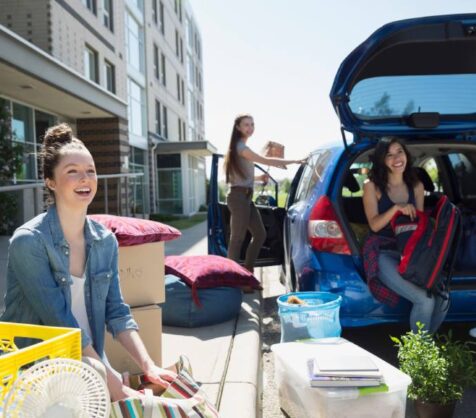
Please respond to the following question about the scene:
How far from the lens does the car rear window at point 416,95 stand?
4246 millimetres

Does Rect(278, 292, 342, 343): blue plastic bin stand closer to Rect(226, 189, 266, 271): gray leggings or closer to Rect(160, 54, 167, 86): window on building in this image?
Rect(226, 189, 266, 271): gray leggings

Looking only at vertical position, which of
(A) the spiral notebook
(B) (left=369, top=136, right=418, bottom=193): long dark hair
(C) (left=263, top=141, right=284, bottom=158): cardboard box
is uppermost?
(C) (left=263, top=141, right=284, bottom=158): cardboard box

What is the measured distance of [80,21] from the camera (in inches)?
623

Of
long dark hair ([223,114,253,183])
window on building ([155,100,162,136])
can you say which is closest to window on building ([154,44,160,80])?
window on building ([155,100,162,136])

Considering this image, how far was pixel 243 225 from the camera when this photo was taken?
5.67 m

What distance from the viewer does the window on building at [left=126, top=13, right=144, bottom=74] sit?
23312 mm

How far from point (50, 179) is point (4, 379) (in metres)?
1.20

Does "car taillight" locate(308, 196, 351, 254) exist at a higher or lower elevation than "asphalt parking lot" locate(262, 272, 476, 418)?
higher

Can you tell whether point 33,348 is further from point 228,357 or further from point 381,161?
point 381,161

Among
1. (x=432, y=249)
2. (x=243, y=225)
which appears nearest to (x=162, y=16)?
(x=243, y=225)

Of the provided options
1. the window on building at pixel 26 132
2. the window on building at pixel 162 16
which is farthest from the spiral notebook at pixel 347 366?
the window on building at pixel 162 16

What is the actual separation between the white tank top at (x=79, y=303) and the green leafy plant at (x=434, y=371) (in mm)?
1734

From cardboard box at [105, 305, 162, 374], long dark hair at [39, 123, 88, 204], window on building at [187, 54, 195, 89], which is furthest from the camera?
window on building at [187, 54, 195, 89]

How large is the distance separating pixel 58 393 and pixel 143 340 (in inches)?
73.4
